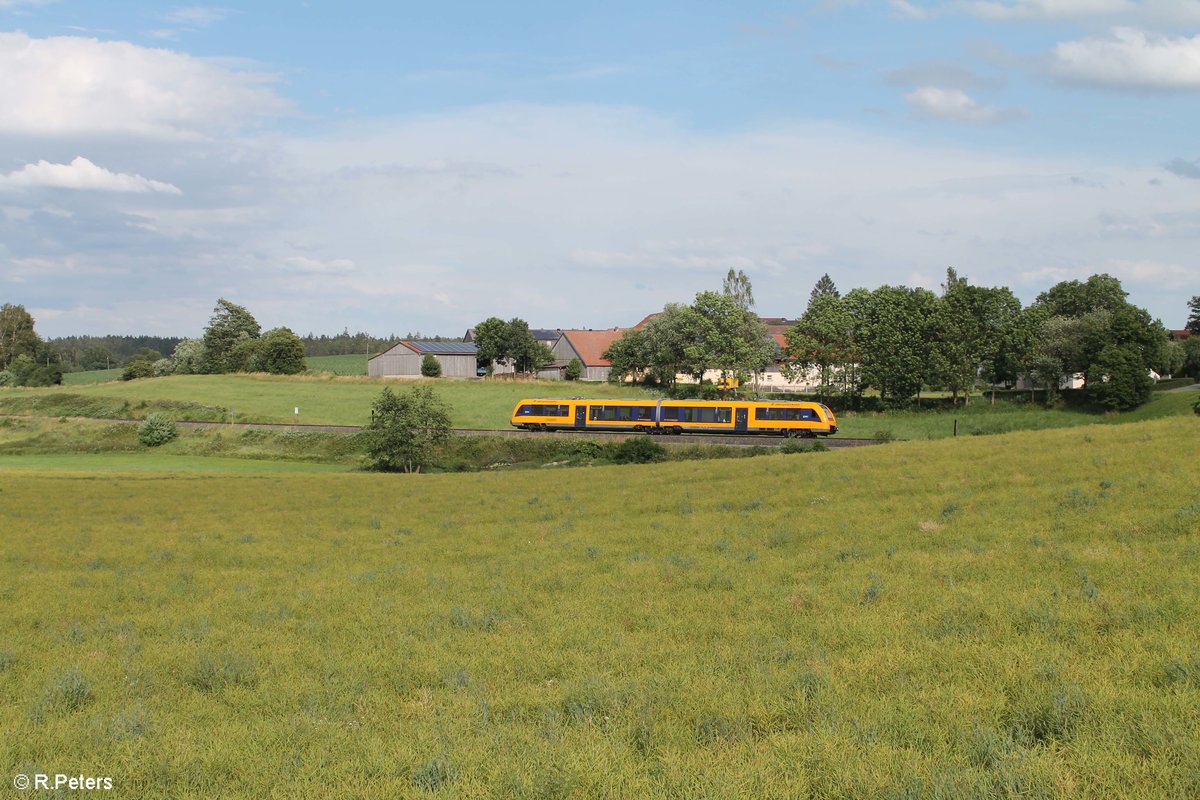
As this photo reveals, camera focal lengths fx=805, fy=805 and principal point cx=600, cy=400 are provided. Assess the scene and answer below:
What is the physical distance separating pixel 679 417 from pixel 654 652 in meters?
52.6

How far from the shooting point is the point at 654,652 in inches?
410

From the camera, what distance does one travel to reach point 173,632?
12539 millimetres

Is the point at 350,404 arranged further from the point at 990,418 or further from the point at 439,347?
the point at 990,418

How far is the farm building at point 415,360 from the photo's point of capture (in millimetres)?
122625

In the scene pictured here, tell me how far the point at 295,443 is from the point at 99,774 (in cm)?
6419

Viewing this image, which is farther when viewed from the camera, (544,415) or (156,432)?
(156,432)

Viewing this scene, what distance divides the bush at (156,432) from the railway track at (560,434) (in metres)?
3.33

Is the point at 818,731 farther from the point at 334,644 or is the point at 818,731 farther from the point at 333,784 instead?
the point at 334,644

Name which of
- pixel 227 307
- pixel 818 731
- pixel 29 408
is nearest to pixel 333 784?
pixel 818 731

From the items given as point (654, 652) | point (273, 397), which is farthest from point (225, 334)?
point (654, 652)

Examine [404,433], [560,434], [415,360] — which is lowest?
[560,434]

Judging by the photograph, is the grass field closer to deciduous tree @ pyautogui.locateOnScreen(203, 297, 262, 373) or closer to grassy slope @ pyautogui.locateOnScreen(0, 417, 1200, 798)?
deciduous tree @ pyautogui.locateOnScreen(203, 297, 262, 373)

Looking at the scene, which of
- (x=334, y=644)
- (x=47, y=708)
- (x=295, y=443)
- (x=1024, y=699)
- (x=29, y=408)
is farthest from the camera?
(x=29, y=408)

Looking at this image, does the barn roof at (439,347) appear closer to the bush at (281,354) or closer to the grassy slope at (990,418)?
the bush at (281,354)
